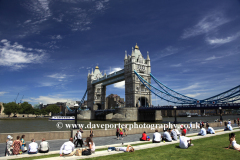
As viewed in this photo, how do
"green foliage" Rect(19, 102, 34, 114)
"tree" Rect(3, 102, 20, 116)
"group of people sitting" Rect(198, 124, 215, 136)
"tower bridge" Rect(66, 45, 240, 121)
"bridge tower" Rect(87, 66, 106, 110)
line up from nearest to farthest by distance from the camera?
"group of people sitting" Rect(198, 124, 215, 136)
"tower bridge" Rect(66, 45, 240, 121)
"bridge tower" Rect(87, 66, 106, 110)
"tree" Rect(3, 102, 20, 116)
"green foliage" Rect(19, 102, 34, 114)

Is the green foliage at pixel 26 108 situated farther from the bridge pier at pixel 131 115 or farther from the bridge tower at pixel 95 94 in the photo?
the bridge pier at pixel 131 115

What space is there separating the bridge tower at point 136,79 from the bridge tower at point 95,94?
1227 inches

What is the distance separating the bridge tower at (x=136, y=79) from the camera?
218ft

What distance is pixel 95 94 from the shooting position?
99688 millimetres

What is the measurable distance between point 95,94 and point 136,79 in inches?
1542

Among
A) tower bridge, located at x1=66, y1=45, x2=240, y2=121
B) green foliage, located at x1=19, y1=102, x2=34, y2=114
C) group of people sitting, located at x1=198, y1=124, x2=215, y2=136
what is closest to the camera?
group of people sitting, located at x1=198, y1=124, x2=215, y2=136

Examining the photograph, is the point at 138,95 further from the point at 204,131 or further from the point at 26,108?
the point at 26,108

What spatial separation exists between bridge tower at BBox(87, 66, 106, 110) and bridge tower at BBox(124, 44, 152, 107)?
31172mm

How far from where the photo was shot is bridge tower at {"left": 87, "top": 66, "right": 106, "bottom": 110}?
97.7 metres

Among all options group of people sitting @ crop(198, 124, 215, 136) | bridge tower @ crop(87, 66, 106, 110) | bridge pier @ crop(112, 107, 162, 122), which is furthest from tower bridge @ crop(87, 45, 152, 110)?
group of people sitting @ crop(198, 124, 215, 136)

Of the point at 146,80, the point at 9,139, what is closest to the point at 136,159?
the point at 9,139

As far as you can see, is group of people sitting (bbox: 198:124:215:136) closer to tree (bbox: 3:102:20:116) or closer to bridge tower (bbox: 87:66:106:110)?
bridge tower (bbox: 87:66:106:110)

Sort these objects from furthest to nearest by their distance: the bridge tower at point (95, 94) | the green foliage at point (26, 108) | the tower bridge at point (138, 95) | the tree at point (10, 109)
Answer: the green foliage at point (26, 108) → the tree at point (10, 109) → the bridge tower at point (95, 94) → the tower bridge at point (138, 95)

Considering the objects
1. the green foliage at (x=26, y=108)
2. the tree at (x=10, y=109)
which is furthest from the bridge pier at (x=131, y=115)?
the green foliage at (x=26, y=108)
